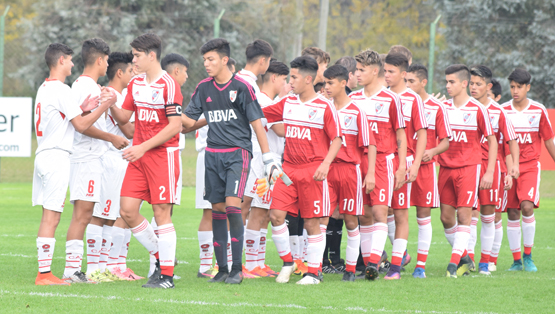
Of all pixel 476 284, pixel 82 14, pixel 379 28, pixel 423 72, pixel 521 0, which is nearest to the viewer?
pixel 476 284

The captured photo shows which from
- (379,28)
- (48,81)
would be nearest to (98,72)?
(48,81)

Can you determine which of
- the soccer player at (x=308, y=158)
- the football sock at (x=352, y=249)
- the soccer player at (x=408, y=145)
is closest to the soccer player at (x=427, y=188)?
the soccer player at (x=408, y=145)

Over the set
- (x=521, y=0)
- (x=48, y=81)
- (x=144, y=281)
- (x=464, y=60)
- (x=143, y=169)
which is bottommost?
(x=144, y=281)

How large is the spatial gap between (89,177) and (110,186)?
1.18 feet

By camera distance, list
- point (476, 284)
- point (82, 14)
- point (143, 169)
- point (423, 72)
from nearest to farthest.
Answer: point (143, 169)
point (476, 284)
point (423, 72)
point (82, 14)

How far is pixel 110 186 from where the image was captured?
700cm

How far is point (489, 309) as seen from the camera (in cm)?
561

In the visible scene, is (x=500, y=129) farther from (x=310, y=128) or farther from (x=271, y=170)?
(x=271, y=170)

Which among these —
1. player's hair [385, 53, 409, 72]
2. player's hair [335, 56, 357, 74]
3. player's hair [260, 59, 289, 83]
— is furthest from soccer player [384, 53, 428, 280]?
player's hair [335, 56, 357, 74]

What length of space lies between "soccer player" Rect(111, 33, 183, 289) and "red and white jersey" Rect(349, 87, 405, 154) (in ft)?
6.95

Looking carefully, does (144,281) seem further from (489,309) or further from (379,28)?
(379,28)

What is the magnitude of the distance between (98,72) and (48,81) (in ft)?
1.78

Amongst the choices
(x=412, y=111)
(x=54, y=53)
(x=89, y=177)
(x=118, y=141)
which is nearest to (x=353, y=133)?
(x=412, y=111)

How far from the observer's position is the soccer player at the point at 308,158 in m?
6.66
